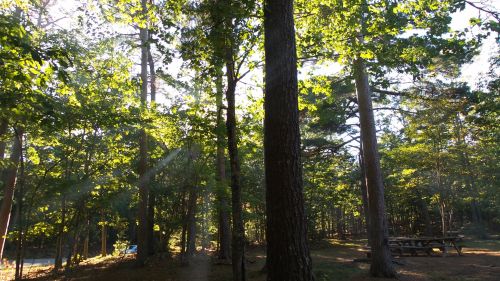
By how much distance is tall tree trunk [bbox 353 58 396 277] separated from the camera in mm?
9859

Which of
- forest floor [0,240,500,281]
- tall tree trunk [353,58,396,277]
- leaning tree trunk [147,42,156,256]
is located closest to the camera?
tall tree trunk [353,58,396,277]

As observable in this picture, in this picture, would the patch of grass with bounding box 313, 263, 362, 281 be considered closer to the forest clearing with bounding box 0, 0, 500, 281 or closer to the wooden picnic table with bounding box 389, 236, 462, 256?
the forest clearing with bounding box 0, 0, 500, 281

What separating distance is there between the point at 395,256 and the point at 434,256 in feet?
5.08

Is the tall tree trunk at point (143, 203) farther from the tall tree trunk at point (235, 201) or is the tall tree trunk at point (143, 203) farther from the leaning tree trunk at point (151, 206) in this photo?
the tall tree trunk at point (235, 201)

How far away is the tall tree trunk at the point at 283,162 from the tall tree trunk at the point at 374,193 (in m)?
5.10

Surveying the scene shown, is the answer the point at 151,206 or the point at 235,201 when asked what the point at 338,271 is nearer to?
the point at 235,201

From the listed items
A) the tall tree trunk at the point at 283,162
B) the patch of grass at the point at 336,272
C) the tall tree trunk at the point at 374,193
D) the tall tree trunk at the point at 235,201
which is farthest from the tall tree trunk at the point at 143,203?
the tall tree trunk at the point at 283,162

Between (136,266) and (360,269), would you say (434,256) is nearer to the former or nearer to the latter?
(360,269)

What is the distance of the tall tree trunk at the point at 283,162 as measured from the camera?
4055 millimetres

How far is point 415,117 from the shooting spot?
16359 mm

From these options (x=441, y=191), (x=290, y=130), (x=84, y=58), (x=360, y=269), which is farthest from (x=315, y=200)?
(x=290, y=130)

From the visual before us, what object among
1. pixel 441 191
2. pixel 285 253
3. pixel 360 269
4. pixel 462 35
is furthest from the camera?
pixel 441 191

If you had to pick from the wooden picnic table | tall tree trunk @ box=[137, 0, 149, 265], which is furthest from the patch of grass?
tall tree trunk @ box=[137, 0, 149, 265]

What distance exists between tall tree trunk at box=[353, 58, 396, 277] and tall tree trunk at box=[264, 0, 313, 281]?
16.7ft
